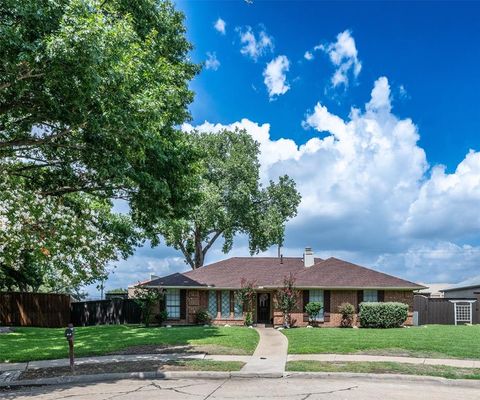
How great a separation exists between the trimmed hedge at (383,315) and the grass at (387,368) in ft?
45.1

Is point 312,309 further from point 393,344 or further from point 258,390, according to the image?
point 258,390

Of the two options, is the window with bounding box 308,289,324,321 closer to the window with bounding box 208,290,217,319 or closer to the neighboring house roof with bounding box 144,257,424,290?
the neighboring house roof with bounding box 144,257,424,290

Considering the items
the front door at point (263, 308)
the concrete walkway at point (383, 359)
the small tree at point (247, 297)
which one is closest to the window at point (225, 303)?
the small tree at point (247, 297)

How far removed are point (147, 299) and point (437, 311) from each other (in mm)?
17287

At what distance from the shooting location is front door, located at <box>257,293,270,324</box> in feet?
100

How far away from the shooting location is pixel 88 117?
1145cm

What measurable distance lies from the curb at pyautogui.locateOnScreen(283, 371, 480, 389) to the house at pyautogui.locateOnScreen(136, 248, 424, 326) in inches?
619

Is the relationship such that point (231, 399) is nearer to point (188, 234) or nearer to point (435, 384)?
point (435, 384)

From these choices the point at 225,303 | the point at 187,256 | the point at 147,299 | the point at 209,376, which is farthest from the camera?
the point at 187,256

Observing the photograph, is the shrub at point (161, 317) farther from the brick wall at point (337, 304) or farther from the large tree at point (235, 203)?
the large tree at point (235, 203)

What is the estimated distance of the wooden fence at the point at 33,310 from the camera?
30.9m

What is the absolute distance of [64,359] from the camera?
15.2 m

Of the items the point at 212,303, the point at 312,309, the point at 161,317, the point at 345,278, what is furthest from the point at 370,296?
the point at 161,317

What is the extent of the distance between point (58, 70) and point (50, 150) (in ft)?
20.7
